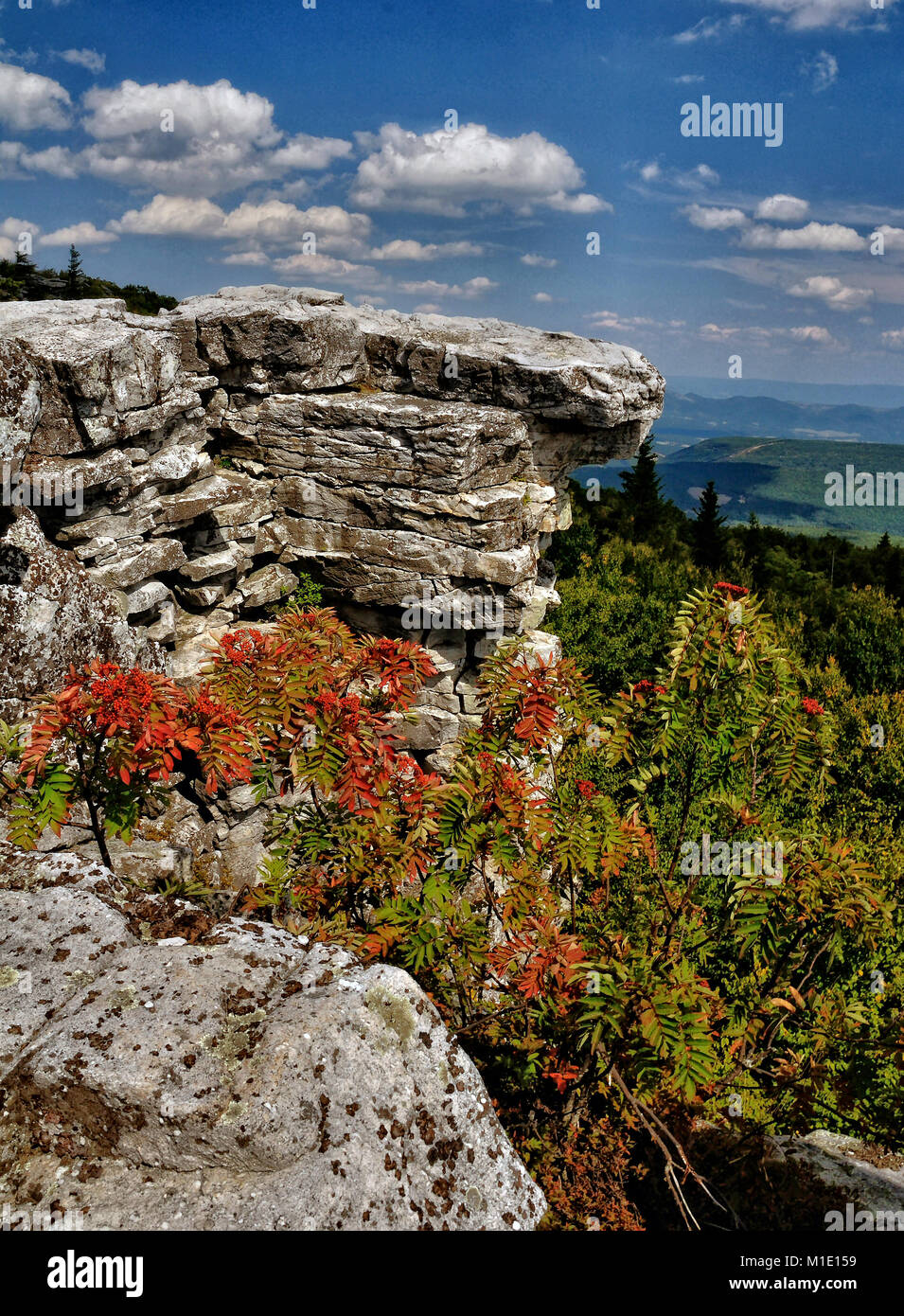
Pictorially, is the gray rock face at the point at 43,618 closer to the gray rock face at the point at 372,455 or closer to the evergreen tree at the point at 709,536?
the gray rock face at the point at 372,455

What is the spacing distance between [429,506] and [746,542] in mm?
26180

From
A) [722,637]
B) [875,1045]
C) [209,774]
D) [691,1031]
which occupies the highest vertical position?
[722,637]

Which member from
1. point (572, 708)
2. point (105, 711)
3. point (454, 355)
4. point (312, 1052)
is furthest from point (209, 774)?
point (454, 355)

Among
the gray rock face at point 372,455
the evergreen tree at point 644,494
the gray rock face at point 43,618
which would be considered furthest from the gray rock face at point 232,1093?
the evergreen tree at point 644,494

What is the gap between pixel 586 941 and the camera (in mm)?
5910

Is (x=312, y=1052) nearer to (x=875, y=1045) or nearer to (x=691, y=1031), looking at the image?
(x=691, y=1031)

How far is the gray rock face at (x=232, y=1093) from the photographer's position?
3582 millimetres

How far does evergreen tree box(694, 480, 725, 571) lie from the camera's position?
36.2 m

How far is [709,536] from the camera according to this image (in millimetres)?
36938

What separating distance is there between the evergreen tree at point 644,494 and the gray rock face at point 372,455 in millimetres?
18737

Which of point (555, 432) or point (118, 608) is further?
point (555, 432)

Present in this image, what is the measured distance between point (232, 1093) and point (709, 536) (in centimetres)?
3653

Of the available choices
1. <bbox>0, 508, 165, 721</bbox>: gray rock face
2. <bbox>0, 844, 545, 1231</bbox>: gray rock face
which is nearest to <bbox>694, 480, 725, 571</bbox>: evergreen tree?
<bbox>0, 508, 165, 721</bbox>: gray rock face

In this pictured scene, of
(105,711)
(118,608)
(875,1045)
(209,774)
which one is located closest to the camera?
(875,1045)
